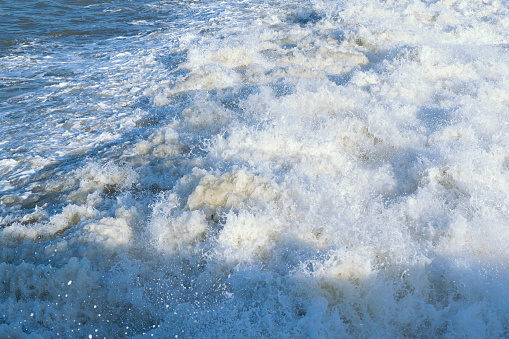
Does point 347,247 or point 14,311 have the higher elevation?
point 347,247

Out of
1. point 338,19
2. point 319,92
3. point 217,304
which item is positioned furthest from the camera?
point 338,19

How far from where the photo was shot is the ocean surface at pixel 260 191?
2863 millimetres

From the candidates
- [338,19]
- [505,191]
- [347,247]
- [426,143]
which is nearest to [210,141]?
[347,247]

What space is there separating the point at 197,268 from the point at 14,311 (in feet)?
4.65

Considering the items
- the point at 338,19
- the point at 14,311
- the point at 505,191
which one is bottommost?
the point at 14,311

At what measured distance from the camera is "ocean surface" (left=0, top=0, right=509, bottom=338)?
2863 millimetres

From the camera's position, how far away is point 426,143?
481 centimetres

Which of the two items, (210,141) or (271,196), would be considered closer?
(271,196)

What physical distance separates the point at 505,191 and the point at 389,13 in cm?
803

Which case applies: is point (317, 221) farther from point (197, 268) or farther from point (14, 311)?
point (14, 311)

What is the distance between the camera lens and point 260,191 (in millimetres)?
3850

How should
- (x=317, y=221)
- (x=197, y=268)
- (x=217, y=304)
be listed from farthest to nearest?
(x=317, y=221) < (x=197, y=268) < (x=217, y=304)

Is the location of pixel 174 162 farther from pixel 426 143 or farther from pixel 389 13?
pixel 389 13

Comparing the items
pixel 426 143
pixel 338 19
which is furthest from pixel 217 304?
pixel 338 19
